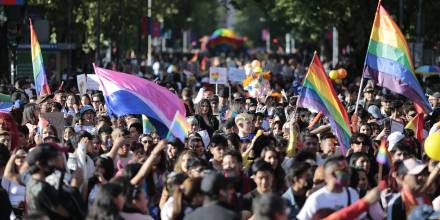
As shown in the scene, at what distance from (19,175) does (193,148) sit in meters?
2.53

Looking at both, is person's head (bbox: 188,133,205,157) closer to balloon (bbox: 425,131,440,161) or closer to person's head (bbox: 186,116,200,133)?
balloon (bbox: 425,131,440,161)

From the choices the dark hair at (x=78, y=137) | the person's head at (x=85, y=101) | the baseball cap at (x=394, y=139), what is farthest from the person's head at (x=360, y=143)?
the person's head at (x=85, y=101)

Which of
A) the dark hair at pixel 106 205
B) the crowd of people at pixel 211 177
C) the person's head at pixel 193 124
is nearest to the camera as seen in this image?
the dark hair at pixel 106 205

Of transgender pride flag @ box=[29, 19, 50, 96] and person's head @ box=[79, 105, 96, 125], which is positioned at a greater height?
transgender pride flag @ box=[29, 19, 50, 96]

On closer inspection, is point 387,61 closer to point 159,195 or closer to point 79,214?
point 159,195

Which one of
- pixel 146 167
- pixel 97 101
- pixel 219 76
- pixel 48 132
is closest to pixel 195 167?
pixel 146 167

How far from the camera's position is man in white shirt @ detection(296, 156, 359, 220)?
995 cm

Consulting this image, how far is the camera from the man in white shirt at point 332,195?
9945mm

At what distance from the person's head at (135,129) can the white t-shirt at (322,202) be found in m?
4.76

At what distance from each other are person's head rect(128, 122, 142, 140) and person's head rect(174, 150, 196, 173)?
8.85 ft

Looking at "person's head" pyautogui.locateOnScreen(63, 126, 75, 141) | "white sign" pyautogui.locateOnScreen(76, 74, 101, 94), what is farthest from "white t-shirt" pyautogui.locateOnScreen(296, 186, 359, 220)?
"white sign" pyautogui.locateOnScreen(76, 74, 101, 94)

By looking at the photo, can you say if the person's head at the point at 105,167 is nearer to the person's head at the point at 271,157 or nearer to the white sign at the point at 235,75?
the person's head at the point at 271,157

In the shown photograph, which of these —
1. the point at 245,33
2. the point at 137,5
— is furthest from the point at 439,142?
the point at 245,33

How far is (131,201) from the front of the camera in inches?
386
